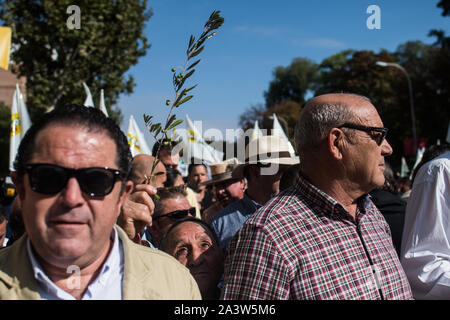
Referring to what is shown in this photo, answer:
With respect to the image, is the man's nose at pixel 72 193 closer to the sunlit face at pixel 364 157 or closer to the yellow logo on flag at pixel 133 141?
the sunlit face at pixel 364 157

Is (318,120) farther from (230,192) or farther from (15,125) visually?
(15,125)

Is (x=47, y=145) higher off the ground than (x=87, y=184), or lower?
higher

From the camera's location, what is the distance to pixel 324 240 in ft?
6.88

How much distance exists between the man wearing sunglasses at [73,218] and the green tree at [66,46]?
635 inches

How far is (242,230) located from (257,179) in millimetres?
1919

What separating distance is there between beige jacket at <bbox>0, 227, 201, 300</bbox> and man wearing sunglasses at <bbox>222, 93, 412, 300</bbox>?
0.32 metres

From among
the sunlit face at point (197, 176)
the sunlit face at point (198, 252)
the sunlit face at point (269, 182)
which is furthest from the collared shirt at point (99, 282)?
the sunlit face at point (197, 176)

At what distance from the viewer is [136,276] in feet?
5.52
